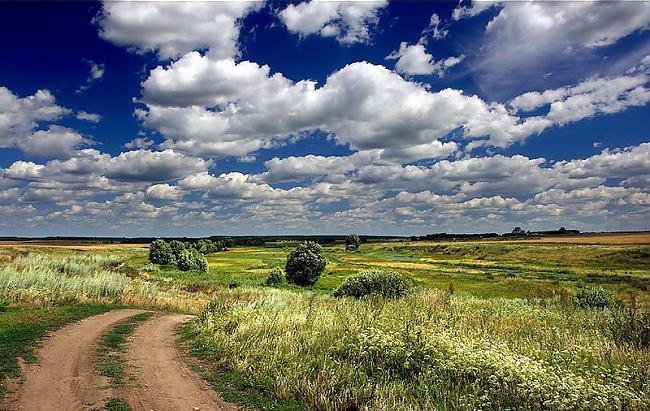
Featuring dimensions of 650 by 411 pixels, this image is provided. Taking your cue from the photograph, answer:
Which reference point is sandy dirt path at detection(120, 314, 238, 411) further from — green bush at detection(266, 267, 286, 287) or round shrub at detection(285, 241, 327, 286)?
round shrub at detection(285, 241, 327, 286)

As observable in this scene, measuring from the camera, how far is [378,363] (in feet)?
41.9

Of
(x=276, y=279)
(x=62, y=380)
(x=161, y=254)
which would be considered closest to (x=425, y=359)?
(x=62, y=380)

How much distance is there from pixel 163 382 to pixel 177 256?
3692 inches

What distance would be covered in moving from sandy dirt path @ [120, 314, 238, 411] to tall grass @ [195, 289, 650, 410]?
1249 millimetres

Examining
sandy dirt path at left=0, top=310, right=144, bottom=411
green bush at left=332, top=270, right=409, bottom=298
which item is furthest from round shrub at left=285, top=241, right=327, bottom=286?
sandy dirt path at left=0, top=310, right=144, bottom=411

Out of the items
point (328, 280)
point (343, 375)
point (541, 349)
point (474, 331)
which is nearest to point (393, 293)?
point (474, 331)

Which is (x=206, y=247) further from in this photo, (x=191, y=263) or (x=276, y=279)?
(x=276, y=279)

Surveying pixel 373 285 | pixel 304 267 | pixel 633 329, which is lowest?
pixel 304 267

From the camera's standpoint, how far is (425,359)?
41.3 ft

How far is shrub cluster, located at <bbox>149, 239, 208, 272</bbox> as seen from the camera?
8794cm

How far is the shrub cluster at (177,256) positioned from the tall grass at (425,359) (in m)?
72.5

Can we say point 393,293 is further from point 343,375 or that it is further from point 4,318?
point 4,318

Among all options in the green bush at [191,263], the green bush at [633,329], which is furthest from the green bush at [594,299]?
the green bush at [191,263]

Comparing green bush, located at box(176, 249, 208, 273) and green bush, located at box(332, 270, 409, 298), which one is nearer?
green bush, located at box(332, 270, 409, 298)
